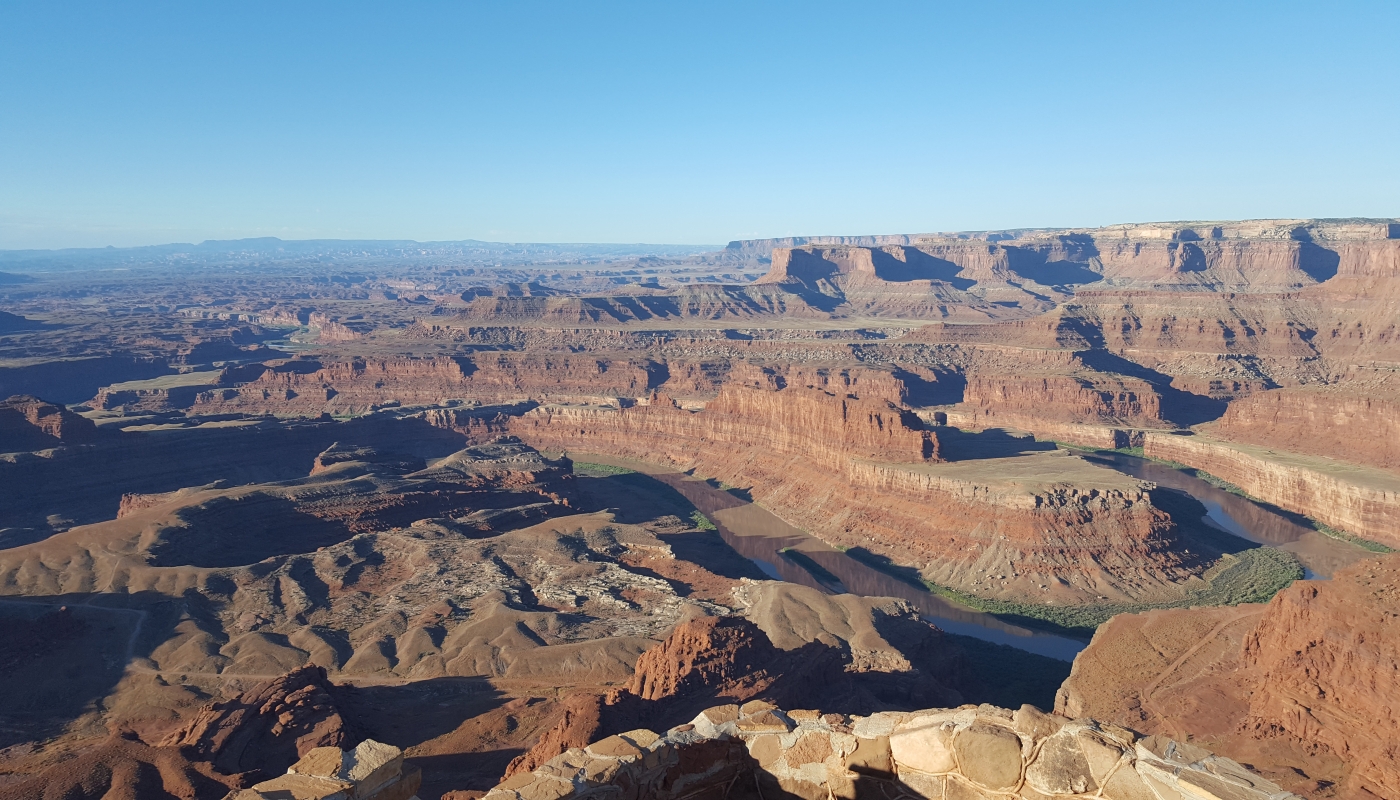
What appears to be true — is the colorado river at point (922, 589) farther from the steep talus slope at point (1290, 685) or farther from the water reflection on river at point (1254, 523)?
the steep talus slope at point (1290, 685)

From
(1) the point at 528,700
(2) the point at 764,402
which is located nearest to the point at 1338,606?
(1) the point at 528,700

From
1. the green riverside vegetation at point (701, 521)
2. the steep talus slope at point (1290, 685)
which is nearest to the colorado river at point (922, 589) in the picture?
the green riverside vegetation at point (701, 521)

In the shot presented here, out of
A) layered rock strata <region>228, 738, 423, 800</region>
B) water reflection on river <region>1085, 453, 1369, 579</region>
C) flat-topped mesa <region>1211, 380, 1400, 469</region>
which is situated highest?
layered rock strata <region>228, 738, 423, 800</region>

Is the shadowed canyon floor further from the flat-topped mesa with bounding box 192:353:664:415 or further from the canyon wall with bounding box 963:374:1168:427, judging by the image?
the flat-topped mesa with bounding box 192:353:664:415

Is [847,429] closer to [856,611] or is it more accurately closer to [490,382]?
[856,611]

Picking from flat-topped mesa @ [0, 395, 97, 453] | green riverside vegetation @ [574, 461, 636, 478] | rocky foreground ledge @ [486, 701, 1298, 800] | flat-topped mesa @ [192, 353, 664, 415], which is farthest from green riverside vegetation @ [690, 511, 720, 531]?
rocky foreground ledge @ [486, 701, 1298, 800]

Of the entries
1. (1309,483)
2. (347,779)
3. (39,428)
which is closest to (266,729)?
(347,779)

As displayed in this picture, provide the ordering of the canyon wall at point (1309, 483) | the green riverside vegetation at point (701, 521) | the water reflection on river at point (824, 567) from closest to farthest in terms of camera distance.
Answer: the water reflection on river at point (824, 567) < the canyon wall at point (1309, 483) < the green riverside vegetation at point (701, 521)

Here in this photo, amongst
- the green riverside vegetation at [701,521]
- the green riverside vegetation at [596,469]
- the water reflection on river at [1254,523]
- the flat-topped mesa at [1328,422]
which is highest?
the flat-topped mesa at [1328,422]
